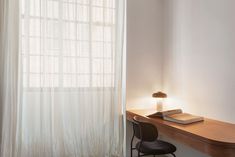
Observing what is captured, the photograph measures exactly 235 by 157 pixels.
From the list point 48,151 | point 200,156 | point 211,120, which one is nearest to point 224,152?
point 211,120

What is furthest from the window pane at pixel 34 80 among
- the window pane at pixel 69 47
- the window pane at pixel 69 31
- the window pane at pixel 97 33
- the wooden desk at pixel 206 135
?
the wooden desk at pixel 206 135

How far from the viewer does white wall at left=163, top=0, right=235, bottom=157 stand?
7.16 feet

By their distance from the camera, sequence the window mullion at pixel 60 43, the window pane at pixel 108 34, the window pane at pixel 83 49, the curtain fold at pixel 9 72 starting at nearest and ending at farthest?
the curtain fold at pixel 9 72 → the window mullion at pixel 60 43 → the window pane at pixel 83 49 → the window pane at pixel 108 34

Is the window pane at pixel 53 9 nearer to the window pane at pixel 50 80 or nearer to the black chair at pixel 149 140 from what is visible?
the window pane at pixel 50 80

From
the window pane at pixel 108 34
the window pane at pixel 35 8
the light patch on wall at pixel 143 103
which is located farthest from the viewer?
the light patch on wall at pixel 143 103

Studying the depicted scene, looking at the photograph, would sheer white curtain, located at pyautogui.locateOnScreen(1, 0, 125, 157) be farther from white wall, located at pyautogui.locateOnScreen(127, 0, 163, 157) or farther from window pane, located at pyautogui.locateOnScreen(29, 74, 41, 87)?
white wall, located at pyautogui.locateOnScreen(127, 0, 163, 157)

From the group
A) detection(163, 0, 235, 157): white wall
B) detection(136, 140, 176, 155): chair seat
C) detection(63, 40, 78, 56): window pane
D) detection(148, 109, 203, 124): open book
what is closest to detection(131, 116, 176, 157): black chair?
detection(136, 140, 176, 155): chair seat

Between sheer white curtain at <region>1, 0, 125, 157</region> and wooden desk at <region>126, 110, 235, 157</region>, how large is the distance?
2.61ft

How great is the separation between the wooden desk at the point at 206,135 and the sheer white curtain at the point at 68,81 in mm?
796

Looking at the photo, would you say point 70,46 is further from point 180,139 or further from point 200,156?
point 200,156

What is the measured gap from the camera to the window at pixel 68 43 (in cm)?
254

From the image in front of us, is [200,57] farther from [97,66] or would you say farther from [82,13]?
[82,13]

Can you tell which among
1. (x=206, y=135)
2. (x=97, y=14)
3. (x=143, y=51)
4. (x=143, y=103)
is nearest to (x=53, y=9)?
(x=97, y=14)

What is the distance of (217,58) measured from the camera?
2.29 m
